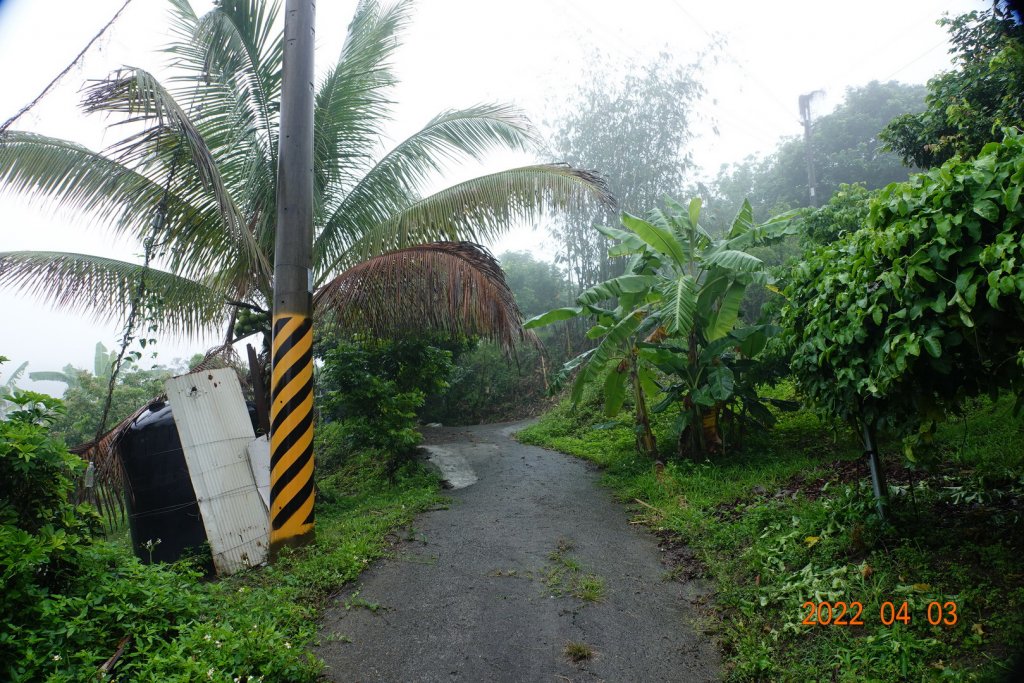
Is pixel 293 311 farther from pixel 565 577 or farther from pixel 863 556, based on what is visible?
pixel 863 556

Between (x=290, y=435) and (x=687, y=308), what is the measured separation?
3831 millimetres

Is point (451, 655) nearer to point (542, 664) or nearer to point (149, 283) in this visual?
point (542, 664)

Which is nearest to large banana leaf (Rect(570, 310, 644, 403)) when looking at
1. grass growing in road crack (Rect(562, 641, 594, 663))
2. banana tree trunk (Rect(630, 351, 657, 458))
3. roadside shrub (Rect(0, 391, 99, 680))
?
banana tree trunk (Rect(630, 351, 657, 458))

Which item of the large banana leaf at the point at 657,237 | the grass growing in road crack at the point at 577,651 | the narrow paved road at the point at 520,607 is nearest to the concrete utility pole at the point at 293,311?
the narrow paved road at the point at 520,607

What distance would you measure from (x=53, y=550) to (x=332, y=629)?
1.56 m

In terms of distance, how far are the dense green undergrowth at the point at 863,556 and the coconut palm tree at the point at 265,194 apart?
9.17ft

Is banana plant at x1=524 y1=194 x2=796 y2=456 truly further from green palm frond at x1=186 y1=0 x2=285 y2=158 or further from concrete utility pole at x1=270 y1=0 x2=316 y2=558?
green palm frond at x1=186 y1=0 x2=285 y2=158

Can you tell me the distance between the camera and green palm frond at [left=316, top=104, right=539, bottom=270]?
291 inches

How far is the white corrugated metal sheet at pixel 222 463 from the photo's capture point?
5.60 m

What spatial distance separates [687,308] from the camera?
6.06 metres

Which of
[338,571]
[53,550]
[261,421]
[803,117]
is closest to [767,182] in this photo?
[803,117]

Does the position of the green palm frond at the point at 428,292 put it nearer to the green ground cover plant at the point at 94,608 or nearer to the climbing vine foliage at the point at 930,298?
the green ground cover plant at the point at 94,608

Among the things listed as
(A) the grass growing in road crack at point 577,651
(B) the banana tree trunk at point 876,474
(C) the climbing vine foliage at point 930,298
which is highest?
(C) the climbing vine foliage at point 930,298

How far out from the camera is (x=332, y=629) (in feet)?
12.4
